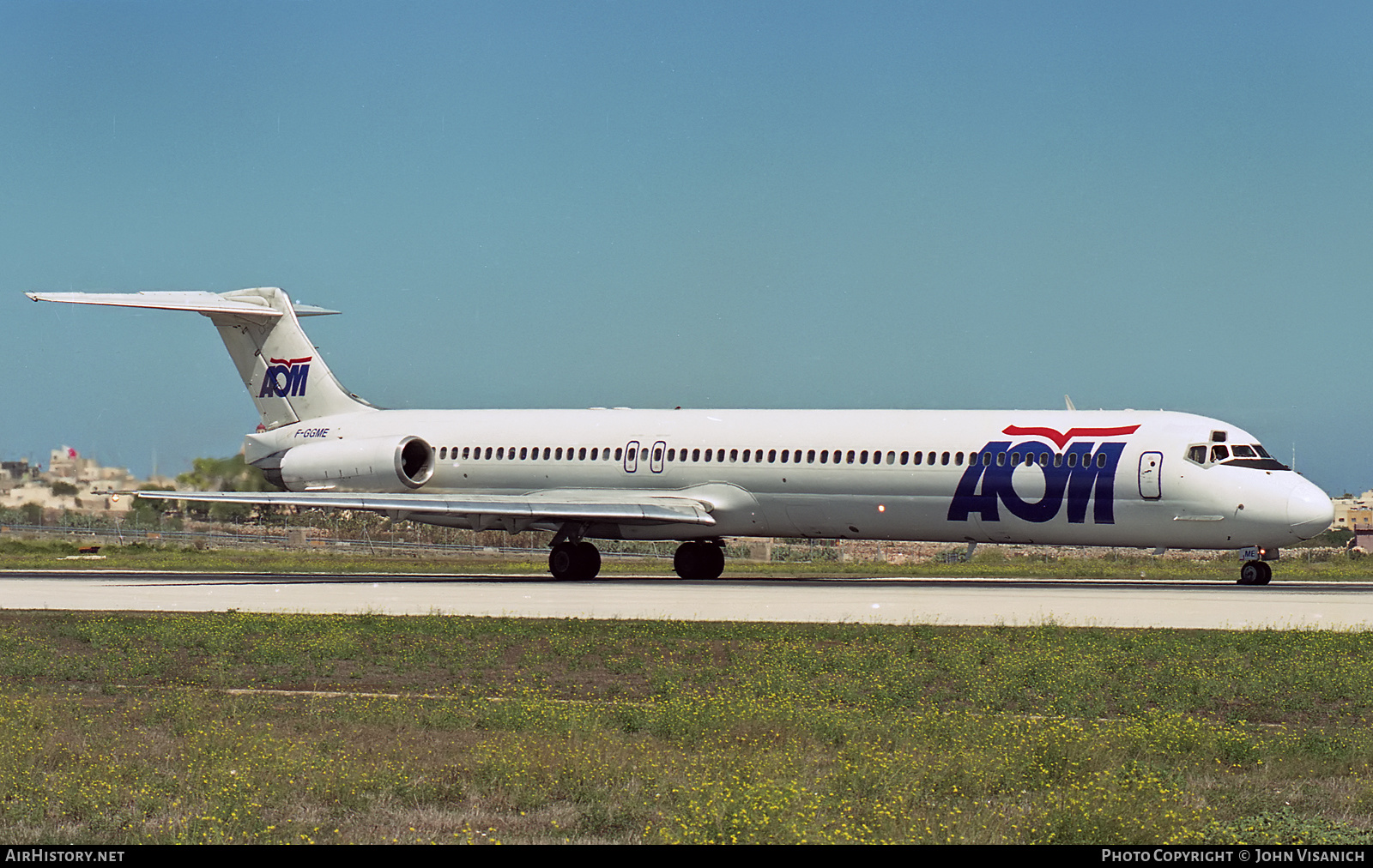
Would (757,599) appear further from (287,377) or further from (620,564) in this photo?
(620,564)

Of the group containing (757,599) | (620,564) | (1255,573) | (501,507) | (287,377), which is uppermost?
(287,377)

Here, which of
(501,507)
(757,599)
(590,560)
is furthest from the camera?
(590,560)

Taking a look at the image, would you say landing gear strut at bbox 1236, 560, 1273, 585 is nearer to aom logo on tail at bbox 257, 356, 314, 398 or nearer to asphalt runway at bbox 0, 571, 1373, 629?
asphalt runway at bbox 0, 571, 1373, 629

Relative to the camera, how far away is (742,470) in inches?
1457

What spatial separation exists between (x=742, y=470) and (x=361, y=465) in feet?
33.8

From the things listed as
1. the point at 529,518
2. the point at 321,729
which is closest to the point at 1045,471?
the point at 529,518

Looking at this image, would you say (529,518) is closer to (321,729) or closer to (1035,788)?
(321,729)

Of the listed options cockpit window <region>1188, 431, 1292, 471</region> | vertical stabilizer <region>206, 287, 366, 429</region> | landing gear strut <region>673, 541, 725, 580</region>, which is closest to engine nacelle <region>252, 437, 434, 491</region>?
vertical stabilizer <region>206, 287, 366, 429</region>

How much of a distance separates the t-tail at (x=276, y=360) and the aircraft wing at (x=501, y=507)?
24.5 feet

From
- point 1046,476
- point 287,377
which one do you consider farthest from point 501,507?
point 1046,476

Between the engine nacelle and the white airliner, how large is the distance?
49mm

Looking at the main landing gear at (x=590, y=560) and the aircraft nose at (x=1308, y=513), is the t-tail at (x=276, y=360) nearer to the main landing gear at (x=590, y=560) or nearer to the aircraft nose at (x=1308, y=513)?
the main landing gear at (x=590, y=560)

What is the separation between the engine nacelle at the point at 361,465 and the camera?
40.8 meters

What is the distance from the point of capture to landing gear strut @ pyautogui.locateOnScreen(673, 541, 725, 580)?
131ft
